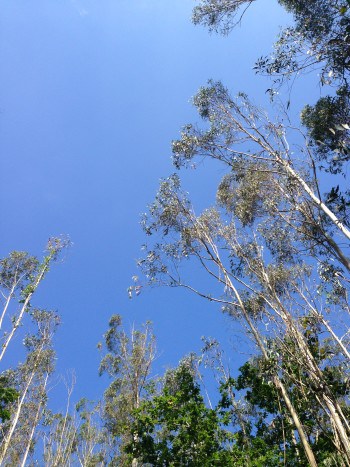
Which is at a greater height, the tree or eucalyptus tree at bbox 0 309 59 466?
eucalyptus tree at bbox 0 309 59 466

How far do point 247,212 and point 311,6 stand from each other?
562cm

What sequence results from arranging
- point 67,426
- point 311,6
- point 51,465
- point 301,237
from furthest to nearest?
point 67,426
point 51,465
point 301,237
point 311,6

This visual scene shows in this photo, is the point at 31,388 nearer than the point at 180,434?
No

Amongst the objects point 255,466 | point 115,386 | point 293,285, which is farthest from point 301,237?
point 115,386

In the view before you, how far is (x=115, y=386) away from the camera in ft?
56.7

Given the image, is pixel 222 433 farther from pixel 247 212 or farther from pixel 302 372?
pixel 247 212

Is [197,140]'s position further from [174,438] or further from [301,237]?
[174,438]

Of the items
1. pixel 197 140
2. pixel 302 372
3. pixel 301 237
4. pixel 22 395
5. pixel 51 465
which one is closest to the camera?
pixel 302 372

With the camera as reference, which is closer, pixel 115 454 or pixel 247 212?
pixel 247 212

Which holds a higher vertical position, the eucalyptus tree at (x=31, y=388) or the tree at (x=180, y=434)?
the eucalyptus tree at (x=31, y=388)

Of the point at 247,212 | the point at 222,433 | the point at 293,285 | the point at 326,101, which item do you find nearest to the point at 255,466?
the point at 222,433

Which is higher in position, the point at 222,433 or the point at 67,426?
the point at 67,426

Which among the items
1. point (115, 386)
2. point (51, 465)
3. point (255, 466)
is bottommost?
point (255, 466)

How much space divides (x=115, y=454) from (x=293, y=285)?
11573 millimetres
